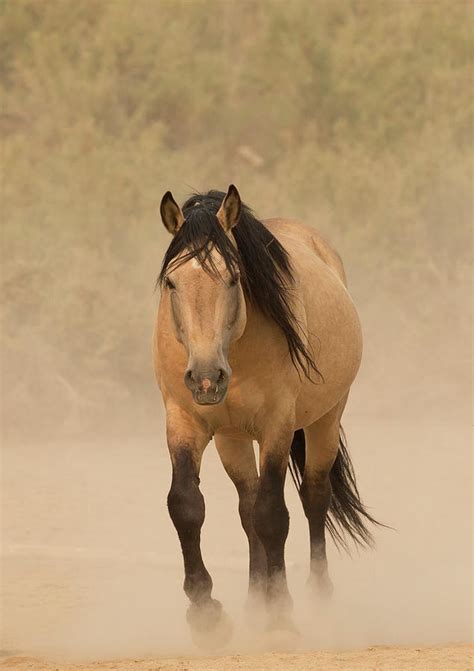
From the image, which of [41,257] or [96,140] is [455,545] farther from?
[96,140]

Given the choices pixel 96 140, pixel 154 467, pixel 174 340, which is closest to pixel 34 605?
pixel 174 340

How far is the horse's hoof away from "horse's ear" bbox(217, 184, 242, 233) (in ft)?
4.79

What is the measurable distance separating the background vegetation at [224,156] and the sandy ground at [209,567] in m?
3.07

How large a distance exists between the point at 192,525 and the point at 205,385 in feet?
2.59

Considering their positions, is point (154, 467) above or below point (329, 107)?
below

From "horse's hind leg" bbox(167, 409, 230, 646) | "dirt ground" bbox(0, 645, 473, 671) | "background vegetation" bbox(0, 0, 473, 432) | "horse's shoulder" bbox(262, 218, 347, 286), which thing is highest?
"background vegetation" bbox(0, 0, 473, 432)

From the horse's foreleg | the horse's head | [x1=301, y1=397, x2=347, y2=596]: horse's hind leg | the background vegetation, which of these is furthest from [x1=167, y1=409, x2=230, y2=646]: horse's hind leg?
the background vegetation

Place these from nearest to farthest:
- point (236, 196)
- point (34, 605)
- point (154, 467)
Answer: point (236, 196), point (34, 605), point (154, 467)

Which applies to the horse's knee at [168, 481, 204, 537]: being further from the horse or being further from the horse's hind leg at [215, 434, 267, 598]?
the horse's hind leg at [215, 434, 267, 598]

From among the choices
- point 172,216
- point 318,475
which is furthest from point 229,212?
point 318,475

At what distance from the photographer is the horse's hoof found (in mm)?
5285

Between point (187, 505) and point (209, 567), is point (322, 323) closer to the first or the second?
point (187, 505)

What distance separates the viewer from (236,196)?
514 centimetres

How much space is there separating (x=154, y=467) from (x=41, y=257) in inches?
220
